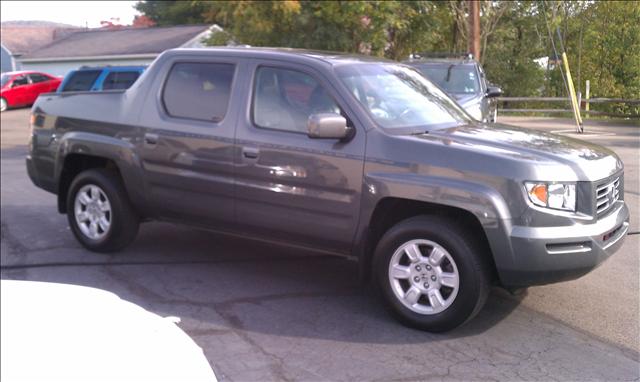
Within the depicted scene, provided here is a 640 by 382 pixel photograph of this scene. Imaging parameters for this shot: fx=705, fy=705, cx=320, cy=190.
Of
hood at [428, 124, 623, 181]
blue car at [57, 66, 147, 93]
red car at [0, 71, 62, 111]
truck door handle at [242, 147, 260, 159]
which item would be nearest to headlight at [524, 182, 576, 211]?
hood at [428, 124, 623, 181]

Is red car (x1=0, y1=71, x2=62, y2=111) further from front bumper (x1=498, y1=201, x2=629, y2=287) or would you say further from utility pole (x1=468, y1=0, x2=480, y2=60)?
front bumper (x1=498, y1=201, x2=629, y2=287)

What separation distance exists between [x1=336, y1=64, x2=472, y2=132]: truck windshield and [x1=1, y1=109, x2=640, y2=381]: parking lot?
4.66 ft

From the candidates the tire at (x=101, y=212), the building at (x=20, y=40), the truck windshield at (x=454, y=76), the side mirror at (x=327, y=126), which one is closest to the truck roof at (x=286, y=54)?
the side mirror at (x=327, y=126)

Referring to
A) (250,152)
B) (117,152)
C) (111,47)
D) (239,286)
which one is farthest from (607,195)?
(111,47)

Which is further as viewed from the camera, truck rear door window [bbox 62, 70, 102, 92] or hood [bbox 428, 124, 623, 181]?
truck rear door window [bbox 62, 70, 102, 92]

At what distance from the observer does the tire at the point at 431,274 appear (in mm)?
4645

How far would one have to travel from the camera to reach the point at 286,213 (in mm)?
5371

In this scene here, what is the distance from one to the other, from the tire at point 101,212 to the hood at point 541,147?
3.01m

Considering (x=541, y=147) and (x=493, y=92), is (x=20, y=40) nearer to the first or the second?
(x=493, y=92)

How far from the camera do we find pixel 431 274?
4809 millimetres

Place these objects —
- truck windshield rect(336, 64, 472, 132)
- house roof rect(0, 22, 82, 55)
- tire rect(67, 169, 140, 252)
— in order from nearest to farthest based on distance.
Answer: truck windshield rect(336, 64, 472, 132)
tire rect(67, 169, 140, 252)
house roof rect(0, 22, 82, 55)

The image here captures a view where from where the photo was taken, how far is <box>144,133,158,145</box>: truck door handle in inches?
240

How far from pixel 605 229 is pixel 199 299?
3.03 meters

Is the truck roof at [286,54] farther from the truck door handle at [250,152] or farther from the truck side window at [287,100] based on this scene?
the truck door handle at [250,152]
